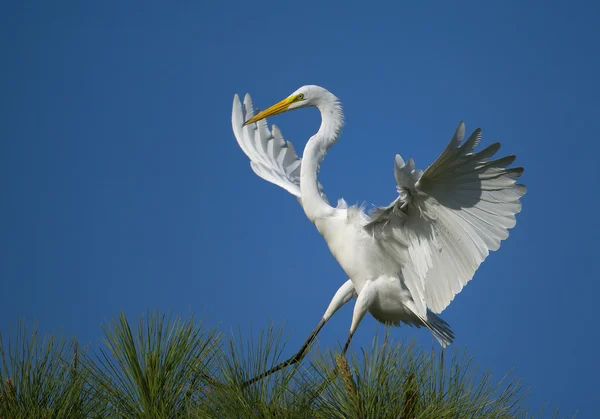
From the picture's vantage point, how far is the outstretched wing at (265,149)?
20.0 feet

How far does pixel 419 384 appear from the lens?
329 centimetres

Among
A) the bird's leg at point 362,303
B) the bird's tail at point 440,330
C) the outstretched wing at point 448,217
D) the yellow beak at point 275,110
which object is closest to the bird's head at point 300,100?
the yellow beak at point 275,110

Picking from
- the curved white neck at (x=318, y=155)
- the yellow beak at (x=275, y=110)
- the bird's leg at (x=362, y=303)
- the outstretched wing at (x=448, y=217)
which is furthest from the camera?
the yellow beak at (x=275, y=110)

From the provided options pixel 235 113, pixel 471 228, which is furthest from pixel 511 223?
pixel 235 113

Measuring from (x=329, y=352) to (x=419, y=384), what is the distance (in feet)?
1.35

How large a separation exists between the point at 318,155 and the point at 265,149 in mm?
1020

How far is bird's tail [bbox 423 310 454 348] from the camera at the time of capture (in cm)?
494

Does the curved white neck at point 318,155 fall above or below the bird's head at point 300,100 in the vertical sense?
below

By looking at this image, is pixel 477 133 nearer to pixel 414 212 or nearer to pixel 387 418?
pixel 414 212

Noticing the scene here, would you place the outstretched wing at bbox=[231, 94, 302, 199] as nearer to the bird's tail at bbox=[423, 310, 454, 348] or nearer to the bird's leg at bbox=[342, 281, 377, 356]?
the bird's leg at bbox=[342, 281, 377, 356]

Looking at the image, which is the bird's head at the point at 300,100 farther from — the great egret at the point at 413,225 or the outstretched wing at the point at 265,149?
the outstretched wing at the point at 265,149

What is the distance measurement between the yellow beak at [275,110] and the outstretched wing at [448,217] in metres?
1.33

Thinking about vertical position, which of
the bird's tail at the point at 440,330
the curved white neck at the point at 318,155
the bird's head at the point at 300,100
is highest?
the bird's head at the point at 300,100

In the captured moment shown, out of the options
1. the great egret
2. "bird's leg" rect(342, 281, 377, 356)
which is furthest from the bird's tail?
"bird's leg" rect(342, 281, 377, 356)
